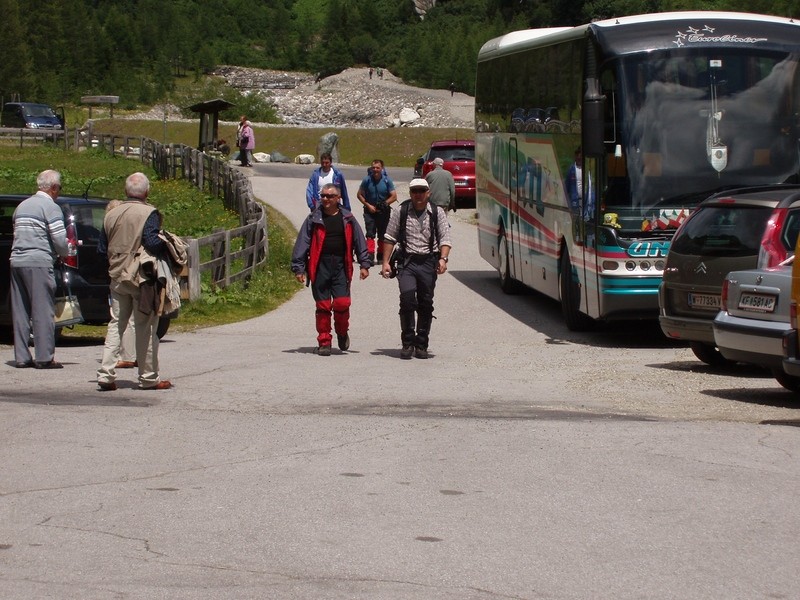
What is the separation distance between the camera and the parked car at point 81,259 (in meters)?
14.6

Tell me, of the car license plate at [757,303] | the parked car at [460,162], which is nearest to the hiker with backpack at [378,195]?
the car license plate at [757,303]

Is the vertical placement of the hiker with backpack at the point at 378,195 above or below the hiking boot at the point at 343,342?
above

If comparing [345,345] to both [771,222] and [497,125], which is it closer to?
[771,222]

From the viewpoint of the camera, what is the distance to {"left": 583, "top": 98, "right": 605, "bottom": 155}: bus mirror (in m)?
15.0

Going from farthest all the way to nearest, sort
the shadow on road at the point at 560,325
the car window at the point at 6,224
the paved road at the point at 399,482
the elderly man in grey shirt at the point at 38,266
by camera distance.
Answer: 1. the shadow on road at the point at 560,325
2. the car window at the point at 6,224
3. the elderly man in grey shirt at the point at 38,266
4. the paved road at the point at 399,482

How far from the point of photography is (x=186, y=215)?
31.9 metres

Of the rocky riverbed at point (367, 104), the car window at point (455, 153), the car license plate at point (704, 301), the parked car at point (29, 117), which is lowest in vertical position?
the car license plate at point (704, 301)

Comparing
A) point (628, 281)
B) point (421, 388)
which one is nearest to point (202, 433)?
point (421, 388)

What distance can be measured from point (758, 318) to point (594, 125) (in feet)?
14.1

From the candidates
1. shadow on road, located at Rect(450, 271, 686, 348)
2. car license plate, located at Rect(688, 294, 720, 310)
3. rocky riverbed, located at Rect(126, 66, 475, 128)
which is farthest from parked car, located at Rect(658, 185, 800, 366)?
rocky riverbed, located at Rect(126, 66, 475, 128)

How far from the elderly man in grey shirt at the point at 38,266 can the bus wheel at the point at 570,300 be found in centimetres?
661

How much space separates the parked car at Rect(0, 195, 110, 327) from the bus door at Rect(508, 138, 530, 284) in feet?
22.8

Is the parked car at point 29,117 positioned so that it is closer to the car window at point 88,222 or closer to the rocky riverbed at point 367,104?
the rocky riverbed at point 367,104

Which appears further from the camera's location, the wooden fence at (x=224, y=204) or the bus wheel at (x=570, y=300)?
the wooden fence at (x=224, y=204)
